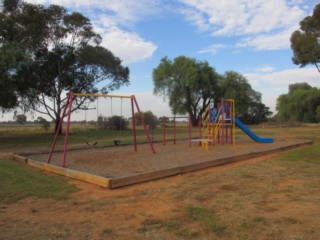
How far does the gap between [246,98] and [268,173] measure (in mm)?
42595

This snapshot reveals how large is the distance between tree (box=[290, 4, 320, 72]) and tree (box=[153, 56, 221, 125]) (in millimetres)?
18497

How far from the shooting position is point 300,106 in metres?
59.7

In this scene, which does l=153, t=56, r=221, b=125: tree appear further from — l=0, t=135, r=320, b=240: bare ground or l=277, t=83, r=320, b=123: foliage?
l=0, t=135, r=320, b=240: bare ground

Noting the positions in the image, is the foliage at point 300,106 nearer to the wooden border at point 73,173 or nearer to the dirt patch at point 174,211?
the wooden border at point 73,173

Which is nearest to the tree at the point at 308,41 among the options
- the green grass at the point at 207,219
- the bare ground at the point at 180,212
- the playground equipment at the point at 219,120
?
the playground equipment at the point at 219,120

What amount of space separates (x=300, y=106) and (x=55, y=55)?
1877 inches

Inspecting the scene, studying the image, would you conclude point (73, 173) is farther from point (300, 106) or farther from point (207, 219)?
point (300, 106)

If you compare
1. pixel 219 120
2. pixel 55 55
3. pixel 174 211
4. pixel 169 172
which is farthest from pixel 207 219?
pixel 55 55

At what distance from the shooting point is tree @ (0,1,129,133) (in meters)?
21.9

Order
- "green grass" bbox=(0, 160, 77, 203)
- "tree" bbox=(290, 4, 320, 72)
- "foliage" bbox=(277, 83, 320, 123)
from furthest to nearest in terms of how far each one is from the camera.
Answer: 1. "foliage" bbox=(277, 83, 320, 123)
2. "tree" bbox=(290, 4, 320, 72)
3. "green grass" bbox=(0, 160, 77, 203)

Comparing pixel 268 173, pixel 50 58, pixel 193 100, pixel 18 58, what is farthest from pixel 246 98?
pixel 268 173

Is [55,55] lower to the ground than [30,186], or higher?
higher

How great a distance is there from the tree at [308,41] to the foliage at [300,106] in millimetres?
32524

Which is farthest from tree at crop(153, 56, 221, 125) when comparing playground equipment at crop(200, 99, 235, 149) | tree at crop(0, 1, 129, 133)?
playground equipment at crop(200, 99, 235, 149)
